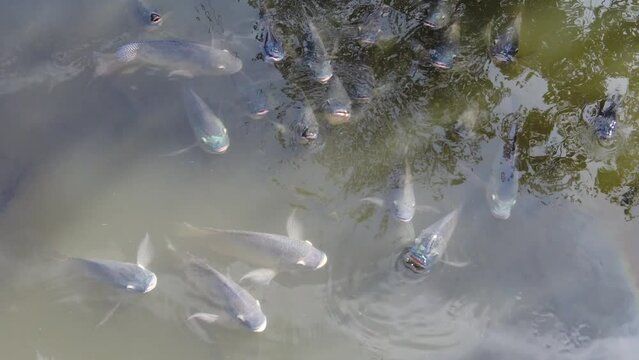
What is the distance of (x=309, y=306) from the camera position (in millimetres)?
4199

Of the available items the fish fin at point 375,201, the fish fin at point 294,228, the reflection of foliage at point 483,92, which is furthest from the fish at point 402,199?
the fish fin at point 294,228

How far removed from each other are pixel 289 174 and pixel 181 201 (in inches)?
33.7

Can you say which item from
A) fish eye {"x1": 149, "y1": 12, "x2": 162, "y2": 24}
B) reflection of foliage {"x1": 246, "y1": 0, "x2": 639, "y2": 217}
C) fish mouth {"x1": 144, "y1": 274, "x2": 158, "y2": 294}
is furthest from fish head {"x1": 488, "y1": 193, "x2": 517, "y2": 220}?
fish eye {"x1": 149, "y1": 12, "x2": 162, "y2": 24}

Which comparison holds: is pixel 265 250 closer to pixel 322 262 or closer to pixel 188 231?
pixel 322 262

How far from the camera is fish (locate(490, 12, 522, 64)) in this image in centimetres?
514

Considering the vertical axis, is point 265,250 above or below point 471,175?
above

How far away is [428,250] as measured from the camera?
4.24 metres

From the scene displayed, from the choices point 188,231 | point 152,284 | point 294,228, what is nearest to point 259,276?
point 294,228

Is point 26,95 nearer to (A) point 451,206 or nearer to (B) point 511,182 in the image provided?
(A) point 451,206

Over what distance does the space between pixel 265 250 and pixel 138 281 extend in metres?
0.89

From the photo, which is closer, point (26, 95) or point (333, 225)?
point (333, 225)

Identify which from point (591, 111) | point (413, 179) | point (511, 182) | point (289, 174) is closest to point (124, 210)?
point (289, 174)

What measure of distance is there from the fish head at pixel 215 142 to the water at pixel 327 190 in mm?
124

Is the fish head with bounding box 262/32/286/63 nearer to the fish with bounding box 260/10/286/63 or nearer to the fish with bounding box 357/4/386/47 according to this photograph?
the fish with bounding box 260/10/286/63
